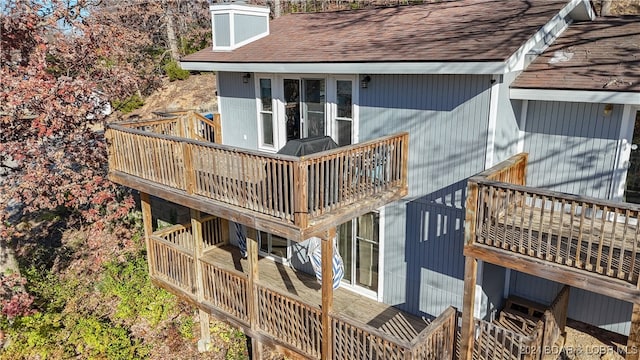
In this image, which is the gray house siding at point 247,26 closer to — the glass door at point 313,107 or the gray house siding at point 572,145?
the glass door at point 313,107

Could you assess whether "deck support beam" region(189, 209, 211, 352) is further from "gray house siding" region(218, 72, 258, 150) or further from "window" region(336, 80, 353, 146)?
"window" region(336, 80, 353, 146)

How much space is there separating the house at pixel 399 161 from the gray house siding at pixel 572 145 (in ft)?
0.07

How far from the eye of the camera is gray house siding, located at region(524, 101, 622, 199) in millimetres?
6812

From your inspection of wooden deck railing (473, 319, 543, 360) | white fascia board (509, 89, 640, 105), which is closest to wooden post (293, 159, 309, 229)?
wooden deck railing (473, 319, 543, 360)

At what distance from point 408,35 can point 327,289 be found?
191 inches

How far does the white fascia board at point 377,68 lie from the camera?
6.19 m

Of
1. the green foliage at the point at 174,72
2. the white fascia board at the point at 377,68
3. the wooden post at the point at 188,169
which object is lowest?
the wooden post at the point at 188,169

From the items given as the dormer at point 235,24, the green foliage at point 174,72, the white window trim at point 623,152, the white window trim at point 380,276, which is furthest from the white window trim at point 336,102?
the green foliage at point 174,72

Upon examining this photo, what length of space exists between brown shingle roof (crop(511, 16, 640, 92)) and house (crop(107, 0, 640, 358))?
3 cm

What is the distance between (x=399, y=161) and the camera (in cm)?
763

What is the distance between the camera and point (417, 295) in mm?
8180

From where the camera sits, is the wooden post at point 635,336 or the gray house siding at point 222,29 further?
the gray house siding at point 222,29

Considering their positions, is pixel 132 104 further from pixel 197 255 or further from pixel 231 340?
pixel 231 340

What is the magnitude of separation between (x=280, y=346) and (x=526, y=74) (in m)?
6.09
